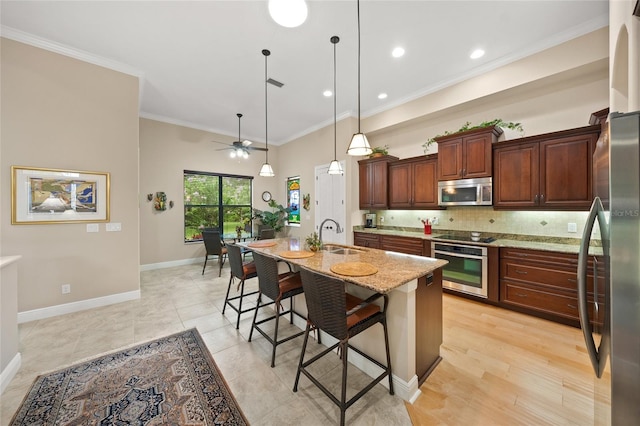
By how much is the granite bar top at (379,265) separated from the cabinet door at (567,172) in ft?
7.28

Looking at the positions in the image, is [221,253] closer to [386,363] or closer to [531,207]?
[386,363]

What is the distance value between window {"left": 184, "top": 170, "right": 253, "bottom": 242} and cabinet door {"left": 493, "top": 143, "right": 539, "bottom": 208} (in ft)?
17.6

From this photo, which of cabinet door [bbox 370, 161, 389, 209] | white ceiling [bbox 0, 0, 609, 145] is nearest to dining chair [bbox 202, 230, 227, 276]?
white ceiling [bbox 0, 0, 609, 145]

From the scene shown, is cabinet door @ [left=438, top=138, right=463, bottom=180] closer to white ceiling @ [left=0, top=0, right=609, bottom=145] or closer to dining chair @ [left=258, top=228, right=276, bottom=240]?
white ceiling @ [left=0, top=0, right=609, bottom=145]

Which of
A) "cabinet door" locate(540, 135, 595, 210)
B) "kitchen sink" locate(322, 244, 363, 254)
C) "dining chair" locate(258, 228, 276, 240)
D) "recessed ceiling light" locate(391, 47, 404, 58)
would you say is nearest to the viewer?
"kitchen sink" locate(322, 244, 363, 254)

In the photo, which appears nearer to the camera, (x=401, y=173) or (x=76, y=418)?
(x=76, y=418)

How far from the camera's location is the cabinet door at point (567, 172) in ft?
9.00

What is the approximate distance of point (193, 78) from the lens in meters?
3.72

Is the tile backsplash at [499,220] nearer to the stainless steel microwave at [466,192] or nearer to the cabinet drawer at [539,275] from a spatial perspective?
the stainless steel microwave at [466,192]

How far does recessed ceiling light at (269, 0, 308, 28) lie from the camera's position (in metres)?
1.94

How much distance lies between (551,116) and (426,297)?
11.0ft

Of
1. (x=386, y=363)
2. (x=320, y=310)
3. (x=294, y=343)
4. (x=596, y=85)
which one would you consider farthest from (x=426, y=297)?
(x=596, y=85)

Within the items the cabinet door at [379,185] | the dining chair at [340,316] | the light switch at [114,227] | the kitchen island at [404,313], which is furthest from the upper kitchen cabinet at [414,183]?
the light switch at [114,227]

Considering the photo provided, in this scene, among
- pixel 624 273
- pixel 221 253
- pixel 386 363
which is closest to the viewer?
pixel 624 273
